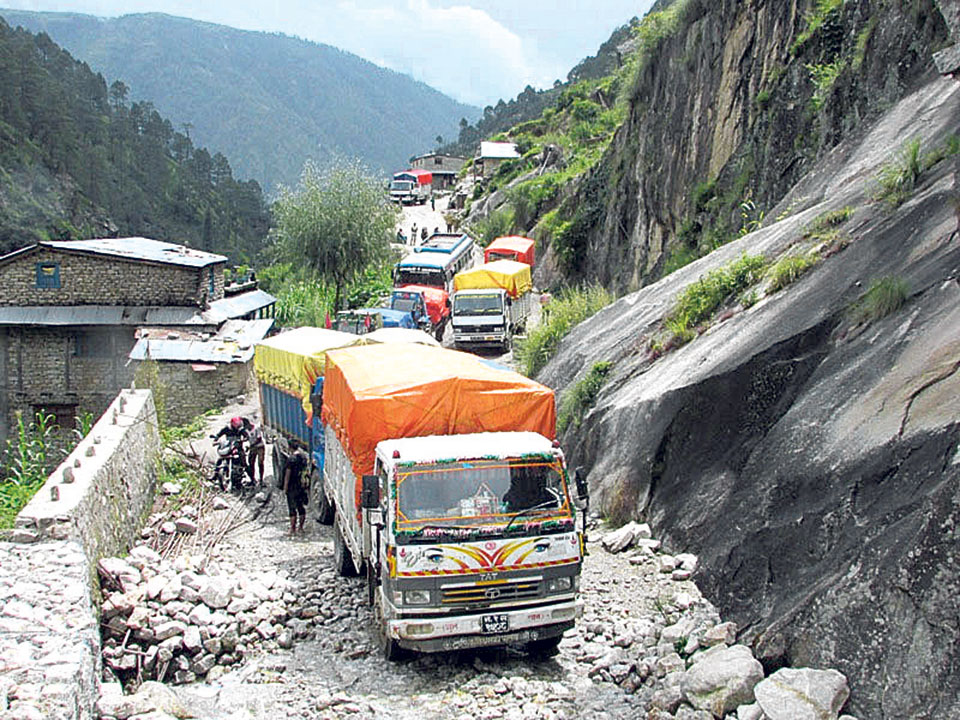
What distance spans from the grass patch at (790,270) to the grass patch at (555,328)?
7.63m

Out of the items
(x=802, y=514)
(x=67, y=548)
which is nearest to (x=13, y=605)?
(x=67, y=548)

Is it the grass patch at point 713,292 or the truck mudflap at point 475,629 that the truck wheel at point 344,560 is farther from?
the grass patch at point 713,292

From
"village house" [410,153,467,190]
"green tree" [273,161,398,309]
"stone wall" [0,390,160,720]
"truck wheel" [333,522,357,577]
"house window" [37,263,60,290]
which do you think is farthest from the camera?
"village house" [410,153,467,190]

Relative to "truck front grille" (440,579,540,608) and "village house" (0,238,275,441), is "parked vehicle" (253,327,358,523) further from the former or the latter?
"village house" (0,238,275,441)

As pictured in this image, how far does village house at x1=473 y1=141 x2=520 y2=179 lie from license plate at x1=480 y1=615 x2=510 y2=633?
82955 mm

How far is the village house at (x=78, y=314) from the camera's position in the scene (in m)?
35.7

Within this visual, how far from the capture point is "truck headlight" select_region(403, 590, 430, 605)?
8.77 metres

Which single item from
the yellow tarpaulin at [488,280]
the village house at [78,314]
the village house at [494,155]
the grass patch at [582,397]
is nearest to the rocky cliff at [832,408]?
the grass patch at [582,397]

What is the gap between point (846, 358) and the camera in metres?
9.64

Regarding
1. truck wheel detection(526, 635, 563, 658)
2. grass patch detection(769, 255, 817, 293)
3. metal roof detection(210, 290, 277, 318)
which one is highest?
grass patch detection(769, 255, 817, 293)

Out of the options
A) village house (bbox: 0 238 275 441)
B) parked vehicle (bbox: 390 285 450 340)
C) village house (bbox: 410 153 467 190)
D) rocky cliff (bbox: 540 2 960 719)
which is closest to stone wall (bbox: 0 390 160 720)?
rocky cliff (bbox: 540 2 960 719)

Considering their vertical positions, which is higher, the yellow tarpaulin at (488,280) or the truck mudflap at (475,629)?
the yellow tarpaulin at (488,280)

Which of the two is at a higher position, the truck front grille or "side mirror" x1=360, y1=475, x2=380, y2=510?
"side mirror" x1=360, y1=475, x2=380, y2=510

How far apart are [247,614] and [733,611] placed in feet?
16.3
